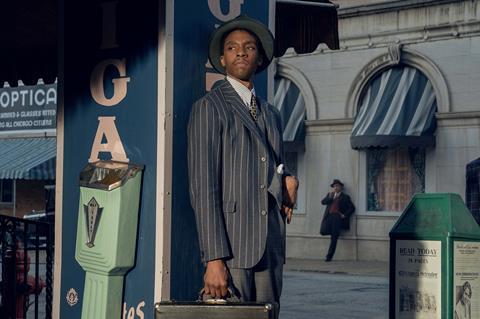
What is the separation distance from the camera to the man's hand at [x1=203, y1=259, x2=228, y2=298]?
471 centimetres

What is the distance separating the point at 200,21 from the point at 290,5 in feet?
6.44

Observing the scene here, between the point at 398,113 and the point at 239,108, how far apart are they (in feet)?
60.7

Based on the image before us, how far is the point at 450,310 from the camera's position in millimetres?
6656

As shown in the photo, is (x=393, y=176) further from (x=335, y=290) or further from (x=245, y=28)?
(x=245, y=28)

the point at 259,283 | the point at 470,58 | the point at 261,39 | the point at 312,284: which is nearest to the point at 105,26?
the point at 261,39

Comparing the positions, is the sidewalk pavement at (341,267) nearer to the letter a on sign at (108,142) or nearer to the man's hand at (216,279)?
the letter a on sign at (108,142)

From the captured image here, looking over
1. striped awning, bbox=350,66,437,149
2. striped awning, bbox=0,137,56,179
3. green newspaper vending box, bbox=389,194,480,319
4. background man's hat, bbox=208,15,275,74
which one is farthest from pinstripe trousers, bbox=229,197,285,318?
striped awning, bbox=0,137,56,179

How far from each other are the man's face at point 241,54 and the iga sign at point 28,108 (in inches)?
1004

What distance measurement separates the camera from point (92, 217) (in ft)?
17.9

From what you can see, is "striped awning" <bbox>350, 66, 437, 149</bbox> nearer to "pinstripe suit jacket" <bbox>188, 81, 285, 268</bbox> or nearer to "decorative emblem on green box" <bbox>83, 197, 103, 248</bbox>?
"decorative emblem on green box" <bbox>83, 197, 103, 248</bbox>

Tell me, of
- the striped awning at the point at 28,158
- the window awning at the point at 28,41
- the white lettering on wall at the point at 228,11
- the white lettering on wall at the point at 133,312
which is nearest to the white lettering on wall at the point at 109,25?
the white lettering on wall at the point at 228,11

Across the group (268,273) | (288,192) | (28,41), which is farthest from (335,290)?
(268,273)

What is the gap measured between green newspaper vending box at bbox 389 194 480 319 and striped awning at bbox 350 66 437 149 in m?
16.1

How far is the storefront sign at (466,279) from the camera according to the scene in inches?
265
